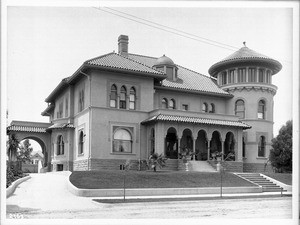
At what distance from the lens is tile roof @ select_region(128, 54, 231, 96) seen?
38.9m

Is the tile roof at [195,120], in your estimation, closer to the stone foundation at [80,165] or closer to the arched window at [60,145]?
the stone foundation at [80,165]

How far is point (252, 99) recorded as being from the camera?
132ft

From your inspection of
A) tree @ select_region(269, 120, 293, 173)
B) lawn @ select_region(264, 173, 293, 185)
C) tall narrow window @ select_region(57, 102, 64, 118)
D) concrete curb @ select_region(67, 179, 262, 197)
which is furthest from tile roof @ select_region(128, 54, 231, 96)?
concrete curb @ select_region(67, 179, 262, 197)

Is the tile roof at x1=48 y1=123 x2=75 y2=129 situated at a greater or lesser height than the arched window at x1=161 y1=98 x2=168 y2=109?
lesser

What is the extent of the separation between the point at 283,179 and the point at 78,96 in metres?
18.0

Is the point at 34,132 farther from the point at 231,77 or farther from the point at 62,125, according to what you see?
the point at 231,77

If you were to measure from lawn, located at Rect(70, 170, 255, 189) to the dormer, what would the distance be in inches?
494

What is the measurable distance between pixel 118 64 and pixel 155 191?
42.9 ft

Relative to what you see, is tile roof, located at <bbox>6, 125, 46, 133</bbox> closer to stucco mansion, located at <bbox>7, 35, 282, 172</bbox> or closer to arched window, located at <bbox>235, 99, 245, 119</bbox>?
stucco mansion, located at <bbox>7, 35, 282, 172</bbox>

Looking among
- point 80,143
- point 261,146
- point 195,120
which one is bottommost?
point 261,146

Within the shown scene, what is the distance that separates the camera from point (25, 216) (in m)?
15.5

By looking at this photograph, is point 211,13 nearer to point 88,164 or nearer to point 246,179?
point 246,179

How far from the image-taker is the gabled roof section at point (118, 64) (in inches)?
1293

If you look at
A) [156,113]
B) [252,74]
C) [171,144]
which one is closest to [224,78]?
[252,74]
